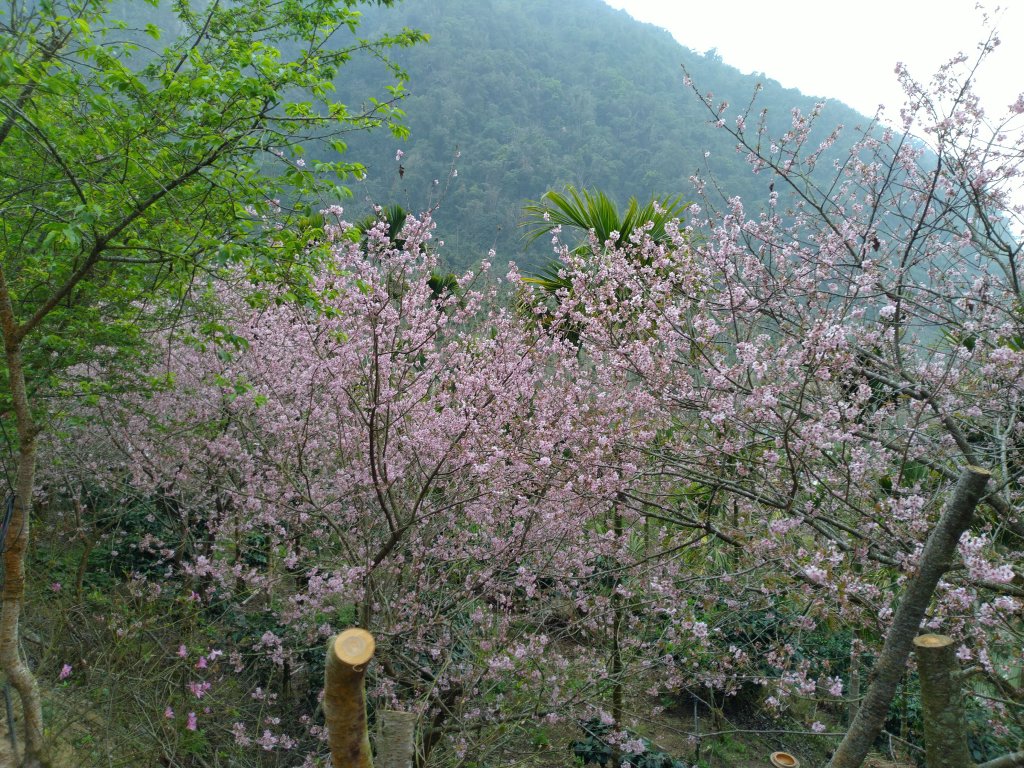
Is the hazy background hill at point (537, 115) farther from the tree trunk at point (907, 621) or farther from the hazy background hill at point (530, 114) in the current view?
the tree trunk at point (907, 621)

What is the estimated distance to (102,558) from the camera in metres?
7.25

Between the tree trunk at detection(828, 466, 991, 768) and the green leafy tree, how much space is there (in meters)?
3.12

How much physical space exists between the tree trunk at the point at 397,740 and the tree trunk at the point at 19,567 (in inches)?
83.9

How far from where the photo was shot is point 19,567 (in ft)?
9.16

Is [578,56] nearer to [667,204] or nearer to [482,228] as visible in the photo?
[482,228]

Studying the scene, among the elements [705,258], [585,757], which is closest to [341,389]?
[705,258]

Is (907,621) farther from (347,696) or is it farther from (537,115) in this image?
(537,115)

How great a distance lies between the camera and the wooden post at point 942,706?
133 centimetres

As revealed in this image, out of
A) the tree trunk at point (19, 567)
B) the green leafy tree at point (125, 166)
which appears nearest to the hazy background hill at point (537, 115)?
the green leafy tree at point (125, 166)

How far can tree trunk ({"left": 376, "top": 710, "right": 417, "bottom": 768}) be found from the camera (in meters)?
1.56

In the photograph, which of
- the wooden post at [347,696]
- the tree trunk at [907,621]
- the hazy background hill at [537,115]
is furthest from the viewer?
the hazy background hill at [537,115]

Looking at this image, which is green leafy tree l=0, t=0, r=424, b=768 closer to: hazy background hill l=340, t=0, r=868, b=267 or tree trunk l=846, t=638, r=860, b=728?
tree trunk l=846, t=638, r=860, b=728

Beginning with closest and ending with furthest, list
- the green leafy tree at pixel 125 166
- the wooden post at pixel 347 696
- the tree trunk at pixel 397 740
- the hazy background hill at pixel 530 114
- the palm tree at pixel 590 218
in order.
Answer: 1. the wooden post at pixel 347 696
2. the tree trunk at pixel 397 740
3. the green leafy tree at pixel 125 166
4. the palm tree at pixel 590 218
5. the hazy background hill at pixel 530 114

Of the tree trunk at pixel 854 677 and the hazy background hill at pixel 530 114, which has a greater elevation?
the hazy background hill at pixel 530 114
